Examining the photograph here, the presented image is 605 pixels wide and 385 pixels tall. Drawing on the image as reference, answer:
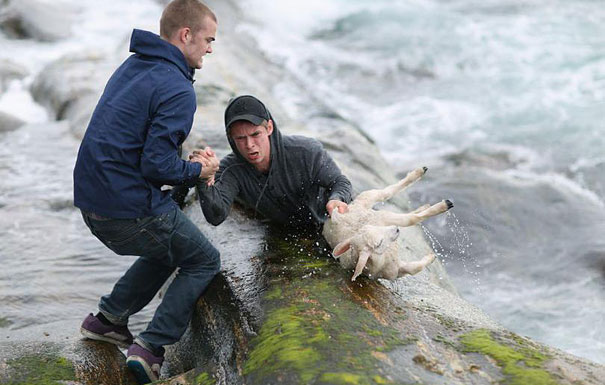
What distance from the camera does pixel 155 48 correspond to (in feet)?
13.6

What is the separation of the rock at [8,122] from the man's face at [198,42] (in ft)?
25.3

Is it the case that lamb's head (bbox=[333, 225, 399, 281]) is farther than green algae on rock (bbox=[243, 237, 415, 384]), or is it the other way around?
lamb's head (bbox=[333, 225, 399, 281])

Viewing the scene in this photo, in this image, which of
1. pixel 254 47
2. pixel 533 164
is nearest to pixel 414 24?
pixel 254 47

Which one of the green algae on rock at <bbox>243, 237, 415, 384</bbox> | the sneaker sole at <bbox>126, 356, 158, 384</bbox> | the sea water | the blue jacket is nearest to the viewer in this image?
the green algae on rock at <bbox>243, 237, 415, 384</bbox>

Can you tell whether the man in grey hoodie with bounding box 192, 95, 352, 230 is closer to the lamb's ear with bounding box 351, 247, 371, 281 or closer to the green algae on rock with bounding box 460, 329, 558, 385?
the lamb's ear with bounding box 351, 247, 371, 281

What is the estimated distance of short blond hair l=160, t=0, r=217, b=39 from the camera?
4195mm

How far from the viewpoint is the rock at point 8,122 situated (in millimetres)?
10977

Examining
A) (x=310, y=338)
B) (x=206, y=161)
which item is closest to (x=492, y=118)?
(x=206, y=161)

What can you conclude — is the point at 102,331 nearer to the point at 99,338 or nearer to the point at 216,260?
the point at 99,338

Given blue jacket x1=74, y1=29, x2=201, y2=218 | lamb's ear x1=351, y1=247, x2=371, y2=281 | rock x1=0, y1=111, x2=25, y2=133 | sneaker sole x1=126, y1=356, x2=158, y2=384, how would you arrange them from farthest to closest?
rock x1=0, y1=111, x2=25, y2=133 < sneaker sole x1=126, y1=356, x2=158, y2=384 < lamb's ear x1=351, y1=247, x2=371, y2=281 < blue jacket x1=74, y1=29, x2=201, y2=218

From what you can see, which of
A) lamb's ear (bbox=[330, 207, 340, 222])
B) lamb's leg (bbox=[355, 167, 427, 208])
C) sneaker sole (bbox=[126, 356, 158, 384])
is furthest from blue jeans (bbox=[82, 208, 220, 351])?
lamb's leg (bbox=[355, 167, 427, 208])

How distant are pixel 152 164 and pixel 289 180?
144 cm

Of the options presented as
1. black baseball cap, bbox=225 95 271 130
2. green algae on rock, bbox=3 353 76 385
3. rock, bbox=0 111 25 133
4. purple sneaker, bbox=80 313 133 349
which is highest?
black baseball cap, bbox=225 95 271 130

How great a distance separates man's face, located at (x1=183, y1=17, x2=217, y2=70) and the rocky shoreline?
1.50m
